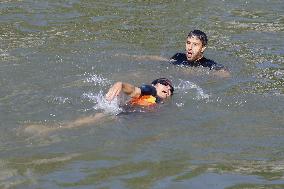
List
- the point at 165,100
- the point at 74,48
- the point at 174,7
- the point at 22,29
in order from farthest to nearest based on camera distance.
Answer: the point at 174,7, the point at 22,29, the point at 74,48, the point at 165,100

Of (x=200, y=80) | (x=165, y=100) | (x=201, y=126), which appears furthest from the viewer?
(x=200, y=80)

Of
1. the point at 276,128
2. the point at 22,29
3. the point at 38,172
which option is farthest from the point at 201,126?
the point at 22,29

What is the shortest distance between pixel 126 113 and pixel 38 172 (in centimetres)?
227

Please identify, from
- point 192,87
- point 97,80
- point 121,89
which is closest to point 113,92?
point 121,89

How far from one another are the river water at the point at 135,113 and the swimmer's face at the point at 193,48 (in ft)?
0.89

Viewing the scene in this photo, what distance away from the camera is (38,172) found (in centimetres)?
730

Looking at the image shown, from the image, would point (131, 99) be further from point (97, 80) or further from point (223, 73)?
point (223, 73)

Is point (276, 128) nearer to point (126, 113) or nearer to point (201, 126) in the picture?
point (201, 126)

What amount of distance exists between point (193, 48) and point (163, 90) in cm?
226

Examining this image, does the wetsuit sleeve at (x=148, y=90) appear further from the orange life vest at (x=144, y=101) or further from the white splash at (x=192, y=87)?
the white splash at (x=192, y=87)

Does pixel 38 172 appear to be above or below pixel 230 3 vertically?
below

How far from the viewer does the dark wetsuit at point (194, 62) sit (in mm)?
11625

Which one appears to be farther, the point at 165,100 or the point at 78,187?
the point at 165,100

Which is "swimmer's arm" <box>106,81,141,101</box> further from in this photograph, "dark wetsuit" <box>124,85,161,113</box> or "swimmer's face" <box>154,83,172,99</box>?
"swimmer's face" <box>154,83,172,99</box>
